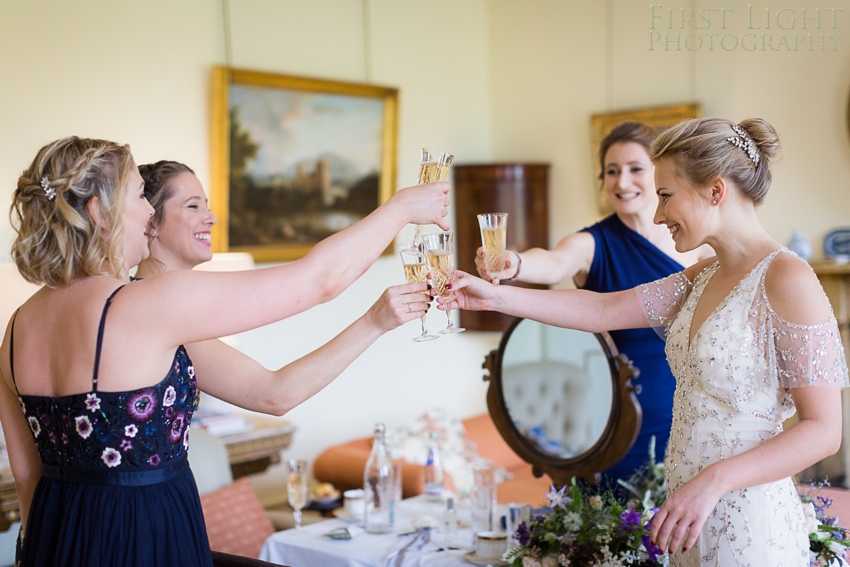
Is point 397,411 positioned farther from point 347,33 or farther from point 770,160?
point 770,160

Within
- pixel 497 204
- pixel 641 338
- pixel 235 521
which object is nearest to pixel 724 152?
pixel 641 338

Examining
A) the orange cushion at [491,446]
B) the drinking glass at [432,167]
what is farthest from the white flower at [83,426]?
the orange cushion at [491,446]

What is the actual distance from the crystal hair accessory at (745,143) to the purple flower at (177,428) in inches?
53.2

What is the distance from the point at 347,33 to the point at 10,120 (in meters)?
2.43

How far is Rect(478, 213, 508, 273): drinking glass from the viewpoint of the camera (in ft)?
6.85

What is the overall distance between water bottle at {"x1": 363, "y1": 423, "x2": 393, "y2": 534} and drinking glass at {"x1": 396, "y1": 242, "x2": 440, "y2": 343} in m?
1.05

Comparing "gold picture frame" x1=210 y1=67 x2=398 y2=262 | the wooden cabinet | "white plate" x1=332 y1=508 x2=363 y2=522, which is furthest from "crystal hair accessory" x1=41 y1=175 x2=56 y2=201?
the wooden cabinet

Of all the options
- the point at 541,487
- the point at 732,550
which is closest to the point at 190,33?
the point at 541,487

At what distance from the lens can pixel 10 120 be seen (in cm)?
A: 414

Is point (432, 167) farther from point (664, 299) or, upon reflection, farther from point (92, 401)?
point (92, 401)

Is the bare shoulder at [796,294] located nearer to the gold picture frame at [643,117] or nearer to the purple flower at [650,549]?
the purple flower at [650,549]

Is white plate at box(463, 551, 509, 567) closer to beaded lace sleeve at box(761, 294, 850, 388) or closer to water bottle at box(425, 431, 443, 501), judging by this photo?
water bottle at box(425, 431, 443, 501)

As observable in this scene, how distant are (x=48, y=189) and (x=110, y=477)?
22.3 inches

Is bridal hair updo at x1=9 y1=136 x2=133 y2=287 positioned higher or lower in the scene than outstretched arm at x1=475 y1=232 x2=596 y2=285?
higher
